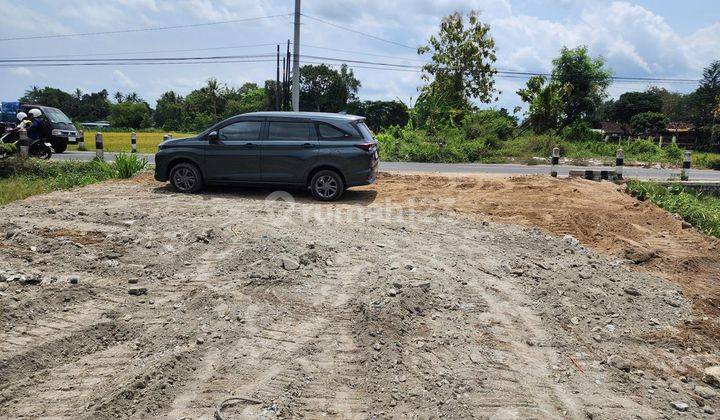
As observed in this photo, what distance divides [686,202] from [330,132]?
8112mm

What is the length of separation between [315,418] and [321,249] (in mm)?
3137

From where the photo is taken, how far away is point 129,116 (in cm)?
7612

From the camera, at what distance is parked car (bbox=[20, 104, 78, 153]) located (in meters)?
19.3

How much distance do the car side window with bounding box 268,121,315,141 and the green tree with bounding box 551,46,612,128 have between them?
3068 cm

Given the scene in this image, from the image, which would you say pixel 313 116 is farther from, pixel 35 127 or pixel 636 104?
pixel 636 104

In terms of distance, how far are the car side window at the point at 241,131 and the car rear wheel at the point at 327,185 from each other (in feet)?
4.62

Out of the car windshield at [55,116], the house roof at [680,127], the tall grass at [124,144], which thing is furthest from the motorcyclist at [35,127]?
the house roof at [680,127]

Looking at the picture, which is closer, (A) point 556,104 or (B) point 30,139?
(B) point 30,139

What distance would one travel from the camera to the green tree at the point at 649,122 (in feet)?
197

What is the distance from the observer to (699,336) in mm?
5465

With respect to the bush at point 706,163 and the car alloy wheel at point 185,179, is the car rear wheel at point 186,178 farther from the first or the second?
the bush at point 706,163

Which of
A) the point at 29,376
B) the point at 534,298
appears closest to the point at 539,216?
the point at 534,298

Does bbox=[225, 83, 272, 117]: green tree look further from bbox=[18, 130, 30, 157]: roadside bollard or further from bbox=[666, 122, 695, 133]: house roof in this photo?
bbox=[666, 122, 695, 133]: house roof

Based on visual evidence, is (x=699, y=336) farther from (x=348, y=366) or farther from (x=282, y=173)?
(x=282, y=173)
